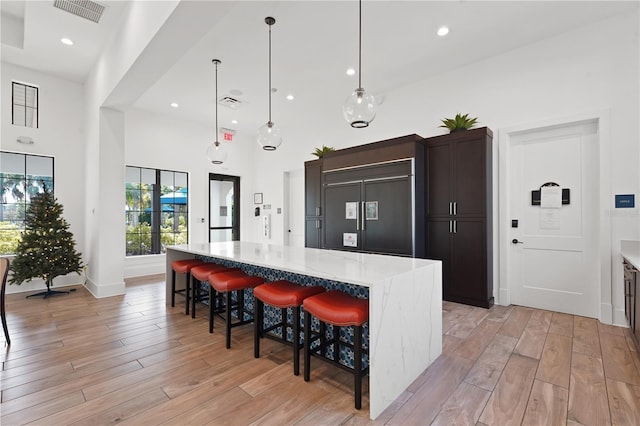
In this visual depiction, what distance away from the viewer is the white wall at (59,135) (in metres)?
4.77

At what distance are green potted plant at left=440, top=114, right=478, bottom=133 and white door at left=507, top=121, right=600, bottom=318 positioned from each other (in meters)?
0.55

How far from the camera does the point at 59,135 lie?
5.23 m

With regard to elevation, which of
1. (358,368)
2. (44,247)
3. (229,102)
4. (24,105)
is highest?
(229,102)

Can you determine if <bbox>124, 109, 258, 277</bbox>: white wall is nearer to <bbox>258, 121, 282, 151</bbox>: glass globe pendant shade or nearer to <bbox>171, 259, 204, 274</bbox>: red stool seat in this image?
<bbox>171, 259, 204, 274</bbox>: red stool seat

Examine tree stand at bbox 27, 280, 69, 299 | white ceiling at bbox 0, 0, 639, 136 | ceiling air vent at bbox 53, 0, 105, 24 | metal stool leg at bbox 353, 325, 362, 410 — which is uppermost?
ceiling air vent at bbox 53, 0, 105, 24

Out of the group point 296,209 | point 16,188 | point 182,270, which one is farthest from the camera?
point 296,209

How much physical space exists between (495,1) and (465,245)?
2.76 meters

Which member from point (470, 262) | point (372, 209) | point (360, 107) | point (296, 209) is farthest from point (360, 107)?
point (296, 209)

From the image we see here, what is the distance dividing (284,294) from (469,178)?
3.01m

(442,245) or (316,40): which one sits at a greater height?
(316,40)

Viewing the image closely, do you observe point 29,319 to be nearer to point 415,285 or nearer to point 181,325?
point 181,325

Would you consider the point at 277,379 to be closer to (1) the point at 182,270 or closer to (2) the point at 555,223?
(1) the point at 182,270

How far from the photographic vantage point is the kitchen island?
1771 millimetres

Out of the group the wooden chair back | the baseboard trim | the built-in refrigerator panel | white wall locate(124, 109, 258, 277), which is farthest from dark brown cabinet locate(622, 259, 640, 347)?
white wall locate(124, 109, 258, 277)
